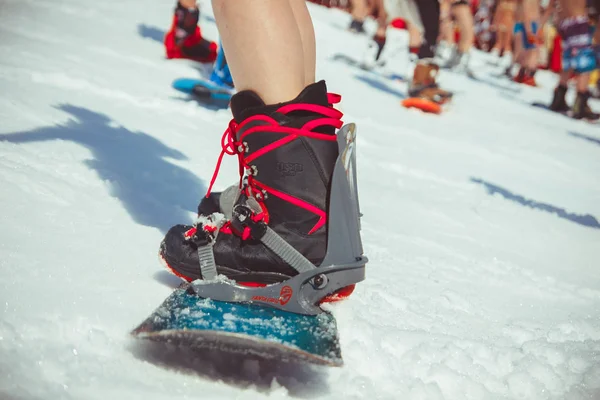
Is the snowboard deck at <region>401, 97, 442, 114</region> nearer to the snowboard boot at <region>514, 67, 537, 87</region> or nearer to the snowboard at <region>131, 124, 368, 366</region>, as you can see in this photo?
the snowboard at <region>131, 124, 368, 366</region>

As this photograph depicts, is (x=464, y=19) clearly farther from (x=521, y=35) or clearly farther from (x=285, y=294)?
(x=285, y=294)

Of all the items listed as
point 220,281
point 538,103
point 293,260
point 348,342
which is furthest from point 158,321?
point 538,103

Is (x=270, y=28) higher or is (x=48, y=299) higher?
(x=270, y=28)

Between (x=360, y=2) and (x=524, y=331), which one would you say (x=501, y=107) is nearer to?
(x=360, y=2)

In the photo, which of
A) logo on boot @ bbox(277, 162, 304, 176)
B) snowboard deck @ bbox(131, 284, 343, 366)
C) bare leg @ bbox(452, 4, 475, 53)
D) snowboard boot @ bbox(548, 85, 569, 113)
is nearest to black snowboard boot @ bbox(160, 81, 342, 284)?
logo on boot @ bbox(277, 162, 304, 176)

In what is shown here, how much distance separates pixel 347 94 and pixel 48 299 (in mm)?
4130

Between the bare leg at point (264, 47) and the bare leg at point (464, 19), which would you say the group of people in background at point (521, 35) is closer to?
the bare leg at point (464, 19)

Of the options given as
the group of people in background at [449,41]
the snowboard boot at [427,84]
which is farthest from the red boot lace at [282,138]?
the snowboard boot at [427,84]

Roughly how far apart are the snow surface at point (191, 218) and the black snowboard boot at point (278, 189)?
0.62 ft

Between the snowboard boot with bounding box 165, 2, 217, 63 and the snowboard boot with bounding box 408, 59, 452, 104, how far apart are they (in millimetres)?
2261

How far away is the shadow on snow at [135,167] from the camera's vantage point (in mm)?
1629

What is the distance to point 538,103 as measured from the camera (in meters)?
7.66

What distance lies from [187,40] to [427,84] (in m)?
2.64

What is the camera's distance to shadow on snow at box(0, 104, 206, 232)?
1.63 metres
